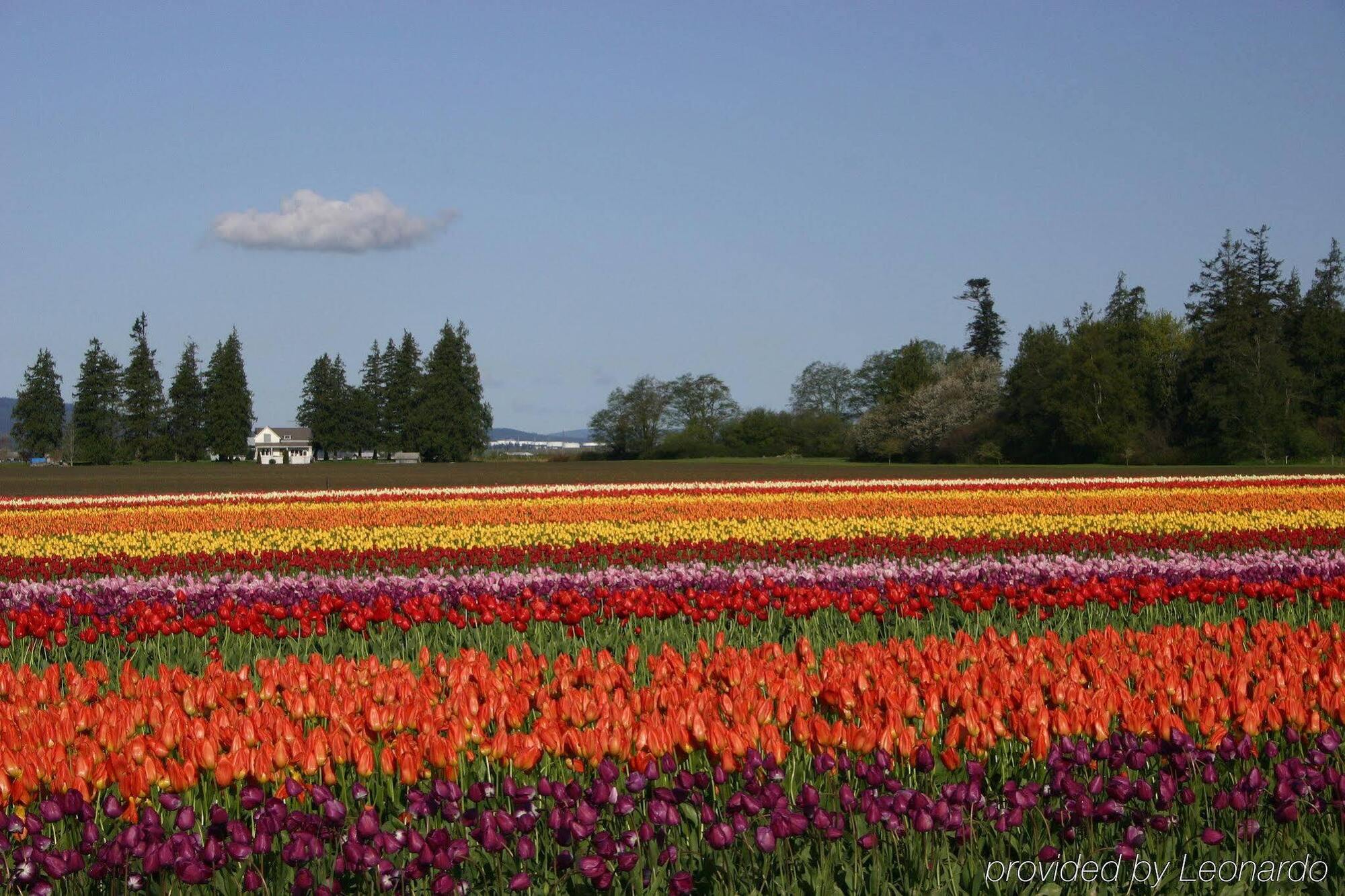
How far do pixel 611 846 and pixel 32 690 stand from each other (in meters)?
3.62

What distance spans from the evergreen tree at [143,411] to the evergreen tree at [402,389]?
56.3 feet

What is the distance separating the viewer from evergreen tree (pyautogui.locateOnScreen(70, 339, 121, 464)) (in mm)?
92188

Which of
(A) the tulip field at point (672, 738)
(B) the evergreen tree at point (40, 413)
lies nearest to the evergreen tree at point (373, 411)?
(B) the evergreen tree at point (40, 413)

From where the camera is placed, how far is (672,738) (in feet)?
14.9

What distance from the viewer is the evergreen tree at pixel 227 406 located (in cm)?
9425

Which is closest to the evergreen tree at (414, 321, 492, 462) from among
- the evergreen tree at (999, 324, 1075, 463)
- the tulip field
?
the evergreen tree at (999, 324, 1075, 463)

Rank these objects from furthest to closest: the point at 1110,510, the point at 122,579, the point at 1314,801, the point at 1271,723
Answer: the point at 1110,510 → the point at 122,579 → the point at 1271,723 → the point at 1314,801

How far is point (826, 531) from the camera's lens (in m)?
16.9

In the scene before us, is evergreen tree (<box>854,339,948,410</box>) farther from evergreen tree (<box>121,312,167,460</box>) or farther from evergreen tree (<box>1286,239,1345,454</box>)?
evergreen tree (<box>121,312,167,460</box>)

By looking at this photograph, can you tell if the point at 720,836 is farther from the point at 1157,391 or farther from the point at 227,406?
the point at 227,406

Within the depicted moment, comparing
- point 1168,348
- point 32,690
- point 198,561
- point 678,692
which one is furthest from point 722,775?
point 1168,348

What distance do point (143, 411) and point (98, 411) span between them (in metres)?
3.21

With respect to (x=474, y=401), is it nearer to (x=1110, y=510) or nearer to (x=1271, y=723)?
(x=1110, y=510)

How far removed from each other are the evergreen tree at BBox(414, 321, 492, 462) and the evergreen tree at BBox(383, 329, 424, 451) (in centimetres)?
304
